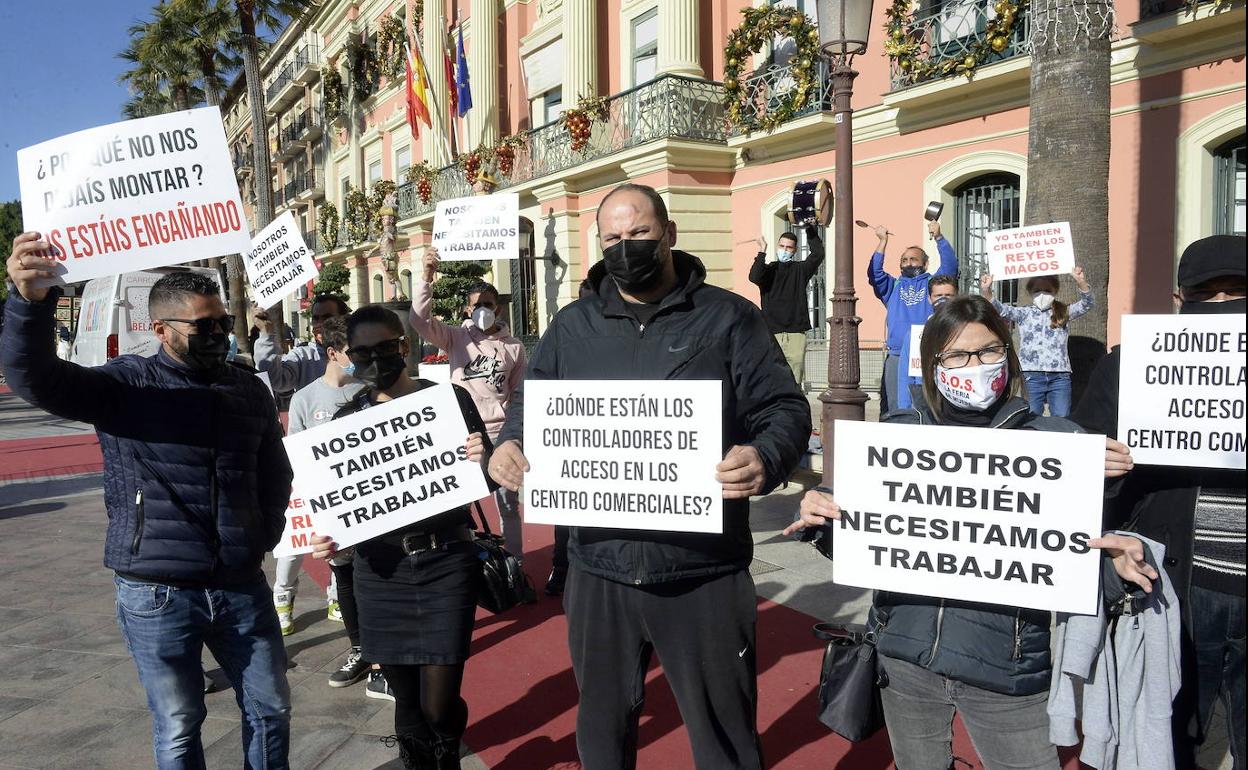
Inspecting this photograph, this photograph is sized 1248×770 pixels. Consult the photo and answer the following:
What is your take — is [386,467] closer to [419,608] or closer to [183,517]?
[419,608]

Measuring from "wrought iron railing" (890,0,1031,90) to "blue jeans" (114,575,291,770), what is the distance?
10.8 meters

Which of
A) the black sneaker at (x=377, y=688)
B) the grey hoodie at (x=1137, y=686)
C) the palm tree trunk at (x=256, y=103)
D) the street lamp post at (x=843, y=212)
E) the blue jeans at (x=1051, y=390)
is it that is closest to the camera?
the grey hoodie at (x=1137, y=686)

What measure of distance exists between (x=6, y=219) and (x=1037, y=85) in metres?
76.6

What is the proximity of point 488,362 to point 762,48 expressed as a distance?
35.5ft

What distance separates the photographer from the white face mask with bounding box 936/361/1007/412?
2.35 m

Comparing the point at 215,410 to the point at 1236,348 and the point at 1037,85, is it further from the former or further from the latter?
the point at 1037,85

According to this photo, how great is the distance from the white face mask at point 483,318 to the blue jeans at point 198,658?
9.26 feet

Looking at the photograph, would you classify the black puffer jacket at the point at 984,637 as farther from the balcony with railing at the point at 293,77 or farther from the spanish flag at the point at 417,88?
the balcony with railing at the point at 293,77

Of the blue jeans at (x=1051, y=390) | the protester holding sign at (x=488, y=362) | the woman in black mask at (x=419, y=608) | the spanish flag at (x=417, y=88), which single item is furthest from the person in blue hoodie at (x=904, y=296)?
the spanish flag at (x=417, y=88)

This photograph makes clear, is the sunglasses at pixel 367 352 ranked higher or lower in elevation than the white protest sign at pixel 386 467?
higher

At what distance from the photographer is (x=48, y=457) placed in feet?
40.4

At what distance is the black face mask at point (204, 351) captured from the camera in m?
2.76

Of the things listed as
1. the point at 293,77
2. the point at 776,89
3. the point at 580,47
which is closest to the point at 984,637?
the point at 776,89

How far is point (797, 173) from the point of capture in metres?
14.3
